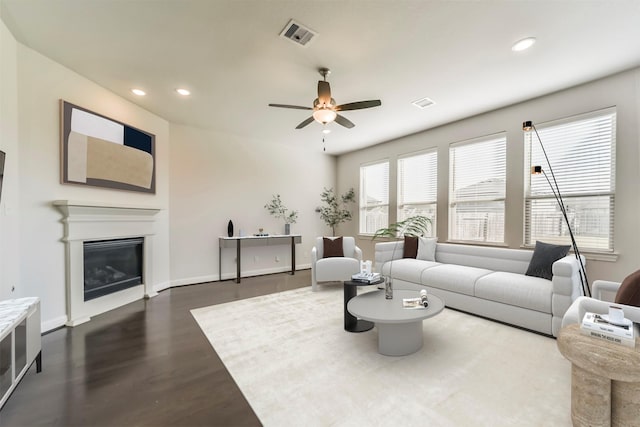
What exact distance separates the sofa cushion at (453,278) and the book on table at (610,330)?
5.48ft

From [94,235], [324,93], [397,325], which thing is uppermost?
[324,93]

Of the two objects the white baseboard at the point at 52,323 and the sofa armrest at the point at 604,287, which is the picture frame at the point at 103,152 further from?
the sofa armrest at the point at 604,287

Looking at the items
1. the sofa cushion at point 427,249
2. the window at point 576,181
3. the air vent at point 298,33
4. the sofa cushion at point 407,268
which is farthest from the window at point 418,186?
the air vent at point 298,33

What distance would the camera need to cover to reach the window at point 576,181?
3.23 meters

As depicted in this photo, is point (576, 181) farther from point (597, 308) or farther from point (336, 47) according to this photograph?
point (336, 47)

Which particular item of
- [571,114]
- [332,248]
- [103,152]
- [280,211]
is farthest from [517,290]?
[103,152]

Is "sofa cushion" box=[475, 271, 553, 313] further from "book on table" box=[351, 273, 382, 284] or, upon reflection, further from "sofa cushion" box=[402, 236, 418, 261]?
"sofa cushion" box=[402, 236, 418, 261]

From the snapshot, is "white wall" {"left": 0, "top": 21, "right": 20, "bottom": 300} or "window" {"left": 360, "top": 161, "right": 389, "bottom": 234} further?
"window" {"left": 360, "top": 161, "right": 389, "bottom": 234}

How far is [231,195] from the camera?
17.8 ft

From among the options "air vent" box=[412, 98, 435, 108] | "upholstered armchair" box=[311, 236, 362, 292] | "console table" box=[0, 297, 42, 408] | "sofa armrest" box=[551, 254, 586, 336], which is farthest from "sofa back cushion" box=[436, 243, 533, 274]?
"console table" box=[0, 297, 42, 408]

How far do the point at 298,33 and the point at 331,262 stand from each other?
3.25 metres

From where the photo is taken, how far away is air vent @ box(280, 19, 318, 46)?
2293 millimetres

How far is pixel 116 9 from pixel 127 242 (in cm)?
293

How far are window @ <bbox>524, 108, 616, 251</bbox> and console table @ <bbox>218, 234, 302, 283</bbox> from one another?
4.10 m
